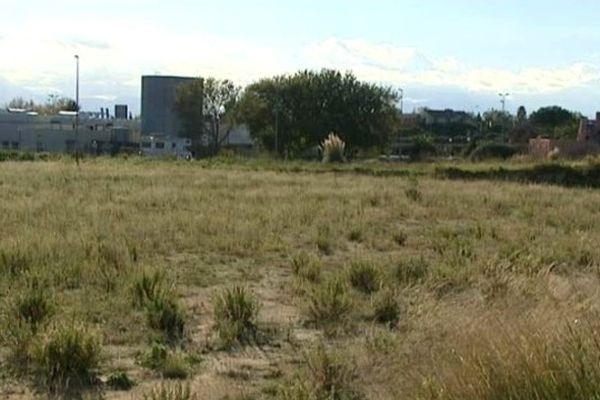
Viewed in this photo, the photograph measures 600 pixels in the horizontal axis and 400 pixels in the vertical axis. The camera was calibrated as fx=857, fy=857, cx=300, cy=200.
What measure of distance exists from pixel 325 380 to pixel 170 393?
1262 millimetres

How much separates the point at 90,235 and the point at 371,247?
17.0 ft

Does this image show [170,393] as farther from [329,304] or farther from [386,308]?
[386,308]

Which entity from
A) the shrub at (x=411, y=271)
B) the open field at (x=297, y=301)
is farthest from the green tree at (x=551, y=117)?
the shrub at (x=411, y=271)

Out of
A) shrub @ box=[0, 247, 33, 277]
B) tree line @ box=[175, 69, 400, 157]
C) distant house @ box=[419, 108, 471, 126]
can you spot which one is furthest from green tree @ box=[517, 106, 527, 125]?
shrub @ box=[0, 247, 33, 277]

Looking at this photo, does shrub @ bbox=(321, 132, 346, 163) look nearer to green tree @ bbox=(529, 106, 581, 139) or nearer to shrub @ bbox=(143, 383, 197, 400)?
shrub @ bbox=(143, 383, 197, 400)

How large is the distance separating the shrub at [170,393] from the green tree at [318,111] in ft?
225

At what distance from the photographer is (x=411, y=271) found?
12.3m

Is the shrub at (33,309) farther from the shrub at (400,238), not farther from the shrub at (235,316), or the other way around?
the shrub at (400,238)

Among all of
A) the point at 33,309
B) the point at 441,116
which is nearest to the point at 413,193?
the point at 33,309

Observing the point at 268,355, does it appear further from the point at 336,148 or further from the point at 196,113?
the point at 196,113

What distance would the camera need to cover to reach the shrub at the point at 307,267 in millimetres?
12227

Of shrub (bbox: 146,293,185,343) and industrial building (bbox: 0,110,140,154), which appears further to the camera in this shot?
industrial building (bbox: 0,110,140,154)

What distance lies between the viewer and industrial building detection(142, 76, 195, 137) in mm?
97812

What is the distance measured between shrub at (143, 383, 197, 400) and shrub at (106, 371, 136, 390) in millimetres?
340
